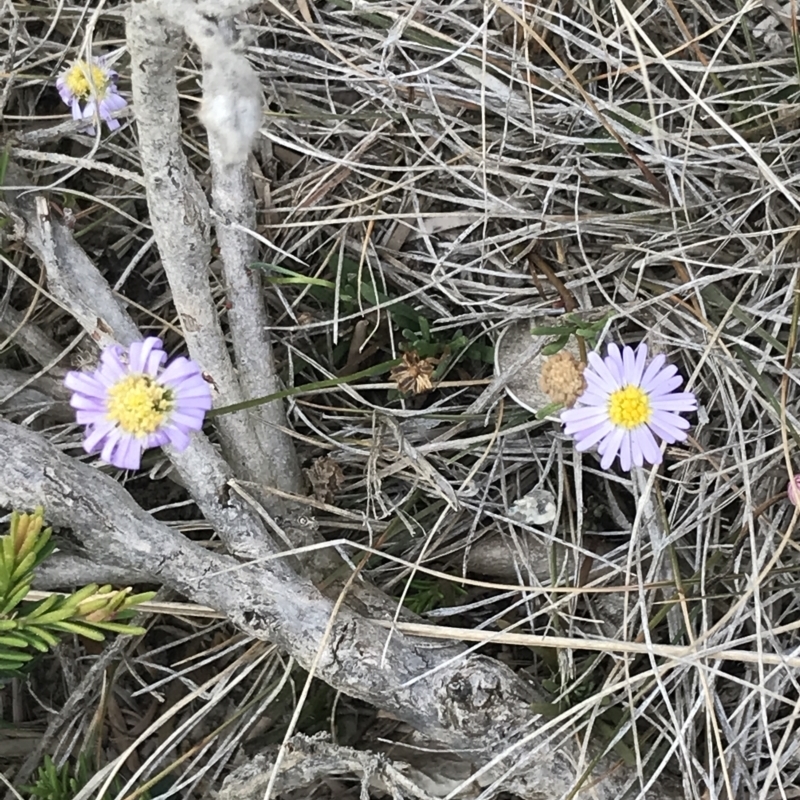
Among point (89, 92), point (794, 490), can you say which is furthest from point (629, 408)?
point (89, 92)

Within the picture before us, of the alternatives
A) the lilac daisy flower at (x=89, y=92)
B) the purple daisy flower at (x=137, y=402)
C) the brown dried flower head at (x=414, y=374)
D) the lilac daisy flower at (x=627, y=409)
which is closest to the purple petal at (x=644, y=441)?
the lilac daisy flower at (x=627, y=409)

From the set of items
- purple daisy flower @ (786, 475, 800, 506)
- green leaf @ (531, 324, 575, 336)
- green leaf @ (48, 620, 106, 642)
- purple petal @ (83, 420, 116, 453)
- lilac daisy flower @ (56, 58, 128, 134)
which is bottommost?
green leaf @ (48, 620, 106, 642)

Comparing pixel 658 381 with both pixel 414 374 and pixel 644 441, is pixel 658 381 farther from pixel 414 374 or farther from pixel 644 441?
pixel 414 374

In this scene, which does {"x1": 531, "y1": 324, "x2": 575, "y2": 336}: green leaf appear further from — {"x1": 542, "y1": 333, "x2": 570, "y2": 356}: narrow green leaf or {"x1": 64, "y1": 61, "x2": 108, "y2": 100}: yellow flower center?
{"x1": 64, "y1": 61, "x2": 108, "y2": 100}: yellow flower center

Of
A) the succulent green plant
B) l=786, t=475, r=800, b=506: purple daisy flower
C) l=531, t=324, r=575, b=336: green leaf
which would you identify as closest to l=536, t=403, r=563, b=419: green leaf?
l=531, t=324, r=575, b=336: green leaf

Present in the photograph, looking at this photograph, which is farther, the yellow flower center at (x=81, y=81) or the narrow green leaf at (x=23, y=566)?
the yellow flower center at (x=81, y=81)

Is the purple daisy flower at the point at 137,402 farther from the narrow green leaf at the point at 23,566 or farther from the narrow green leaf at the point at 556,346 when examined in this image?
the narrow green leaf at the point at 556,346
